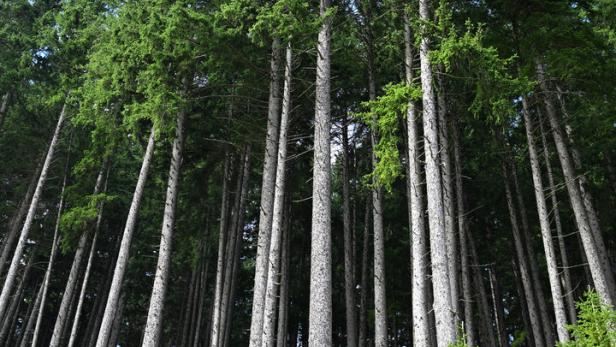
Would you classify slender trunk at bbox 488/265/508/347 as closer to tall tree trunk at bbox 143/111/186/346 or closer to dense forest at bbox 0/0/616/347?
dense forest at bbox 0/0/616/347

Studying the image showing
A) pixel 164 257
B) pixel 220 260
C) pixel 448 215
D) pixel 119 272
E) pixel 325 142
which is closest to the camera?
pixel 325 142

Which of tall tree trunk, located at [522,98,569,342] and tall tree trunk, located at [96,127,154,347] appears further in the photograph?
tall tree trunk, located at [96,127,154,347]

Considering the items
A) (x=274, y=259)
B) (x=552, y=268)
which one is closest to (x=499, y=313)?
(x=552, y=268)

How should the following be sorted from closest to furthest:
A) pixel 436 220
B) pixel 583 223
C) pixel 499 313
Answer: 1. pixel 436 220
2. pixel 583 223
3. pixel 499 313

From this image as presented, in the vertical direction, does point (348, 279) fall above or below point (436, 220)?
above

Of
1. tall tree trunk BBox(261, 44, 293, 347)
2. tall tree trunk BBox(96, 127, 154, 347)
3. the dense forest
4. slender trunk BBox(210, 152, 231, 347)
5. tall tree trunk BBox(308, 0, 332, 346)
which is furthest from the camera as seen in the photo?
slender trunk BBox(210, 152, 231, 347)

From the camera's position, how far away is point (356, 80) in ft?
45.5

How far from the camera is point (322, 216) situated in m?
8.68

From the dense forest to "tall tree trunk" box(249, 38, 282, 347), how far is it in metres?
0.05

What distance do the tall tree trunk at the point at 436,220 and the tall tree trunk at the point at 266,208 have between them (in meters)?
3.63

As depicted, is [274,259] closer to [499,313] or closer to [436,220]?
[436,220]

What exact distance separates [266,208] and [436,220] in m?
4.01

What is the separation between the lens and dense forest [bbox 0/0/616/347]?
9.25m

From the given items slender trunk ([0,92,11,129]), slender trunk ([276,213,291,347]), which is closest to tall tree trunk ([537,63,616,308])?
slender trunk ([276,213,291,347])
